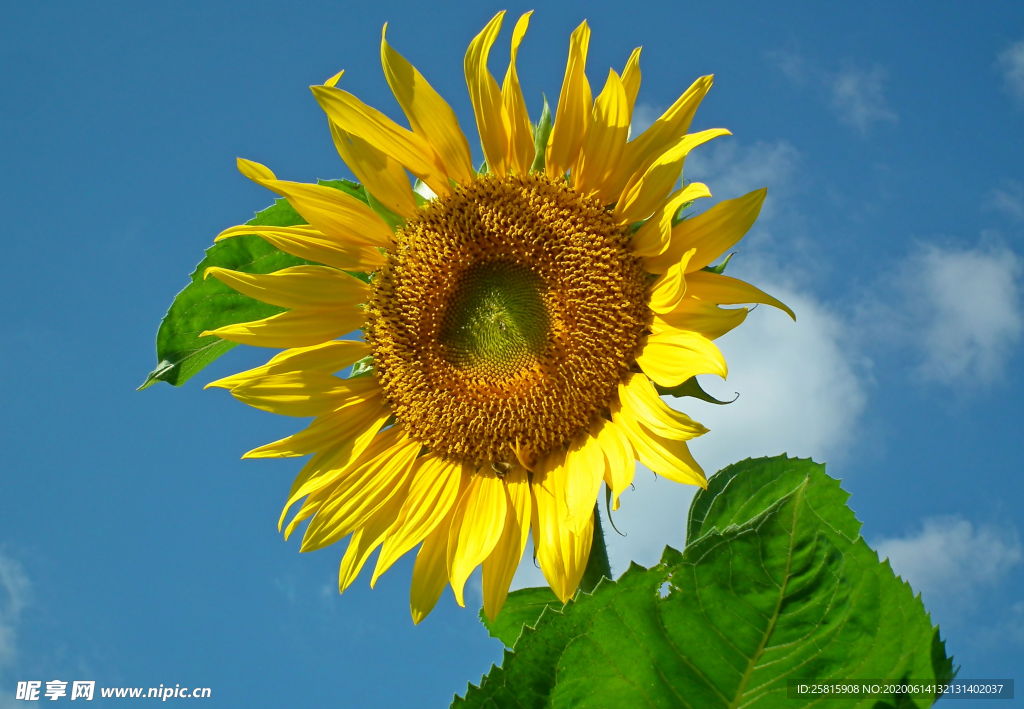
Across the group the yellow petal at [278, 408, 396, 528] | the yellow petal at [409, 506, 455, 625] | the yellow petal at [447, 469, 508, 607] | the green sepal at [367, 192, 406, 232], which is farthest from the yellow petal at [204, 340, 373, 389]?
the yellow petal at [409, 506, 455, 625]

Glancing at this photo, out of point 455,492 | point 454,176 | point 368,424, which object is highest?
point 454,176

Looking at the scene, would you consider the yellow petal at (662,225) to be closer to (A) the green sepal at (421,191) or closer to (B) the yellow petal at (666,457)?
(B) the yellow petal at (666,457)

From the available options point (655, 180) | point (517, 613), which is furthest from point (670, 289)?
point (517, 613)

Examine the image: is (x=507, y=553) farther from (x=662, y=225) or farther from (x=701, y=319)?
(x=662, y=225)

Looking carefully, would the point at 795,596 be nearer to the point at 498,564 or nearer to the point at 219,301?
the point at 498,564

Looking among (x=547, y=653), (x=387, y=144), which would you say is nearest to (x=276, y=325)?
(x=387, y=144)

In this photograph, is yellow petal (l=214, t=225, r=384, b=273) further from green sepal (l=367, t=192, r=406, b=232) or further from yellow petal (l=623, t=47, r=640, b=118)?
yellow petal (l=623, t=47, r=640, b=118)
